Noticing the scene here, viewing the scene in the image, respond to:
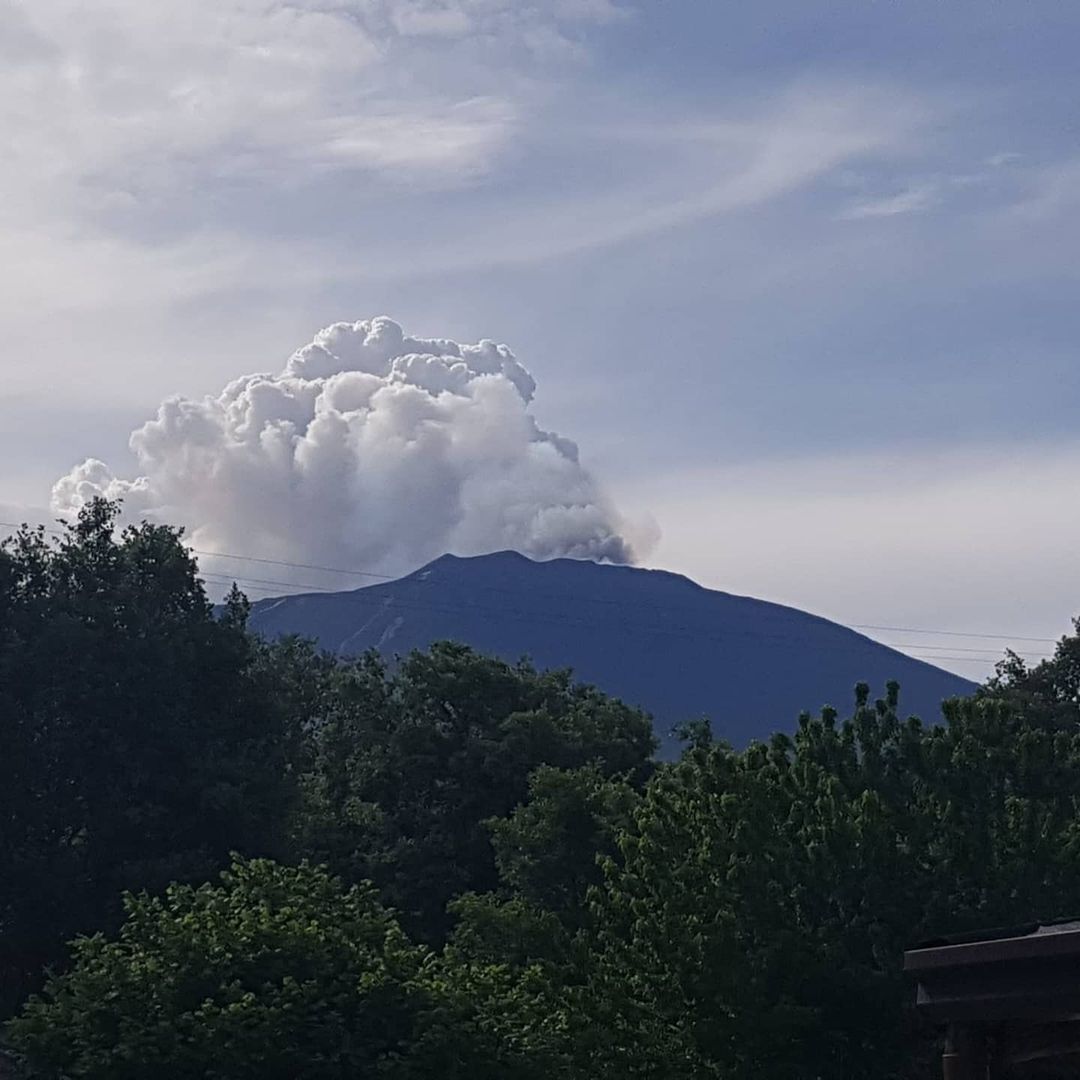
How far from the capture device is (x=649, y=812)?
33.5 meters

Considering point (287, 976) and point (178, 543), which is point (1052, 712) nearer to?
point (178, 543)

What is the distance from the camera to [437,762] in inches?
2393

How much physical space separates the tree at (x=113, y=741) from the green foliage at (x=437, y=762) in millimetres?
3187

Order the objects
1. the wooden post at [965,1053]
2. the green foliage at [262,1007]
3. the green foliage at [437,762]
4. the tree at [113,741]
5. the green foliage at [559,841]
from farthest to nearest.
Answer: the green foliage at [437,762] < the tree at [113,741] < the green foliage at [559,841] < the green foliage at [262,1007] < the wooden post at [965,1053]

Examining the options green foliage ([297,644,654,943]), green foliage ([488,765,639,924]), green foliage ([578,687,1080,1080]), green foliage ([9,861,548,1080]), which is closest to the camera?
green foliage ([578,687,1080,1080])

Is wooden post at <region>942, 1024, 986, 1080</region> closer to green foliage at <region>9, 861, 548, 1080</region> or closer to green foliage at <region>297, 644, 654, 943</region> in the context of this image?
green foliage at <region>9, 861, 548, 1080</region>

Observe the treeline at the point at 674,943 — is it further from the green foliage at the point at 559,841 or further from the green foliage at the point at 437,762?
the green foliage at the point at 437,762

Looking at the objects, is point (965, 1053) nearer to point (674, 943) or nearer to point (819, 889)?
point (674, 943)

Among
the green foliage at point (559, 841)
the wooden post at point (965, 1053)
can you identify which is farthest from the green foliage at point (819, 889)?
the wooden post at point (965, 1053)

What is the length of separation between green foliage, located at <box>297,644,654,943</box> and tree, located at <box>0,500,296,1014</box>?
3187mm

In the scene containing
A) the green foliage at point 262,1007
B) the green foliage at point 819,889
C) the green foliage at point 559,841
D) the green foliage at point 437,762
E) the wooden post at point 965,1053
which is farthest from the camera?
the green foliage at point 437,762

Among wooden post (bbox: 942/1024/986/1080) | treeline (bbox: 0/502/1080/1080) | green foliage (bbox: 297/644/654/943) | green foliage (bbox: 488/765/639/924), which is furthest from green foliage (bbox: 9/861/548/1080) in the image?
green foliage (bbox: 297/644/654/943)

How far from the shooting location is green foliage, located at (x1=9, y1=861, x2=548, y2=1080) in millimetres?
29984

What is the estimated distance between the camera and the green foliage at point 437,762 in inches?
2279
